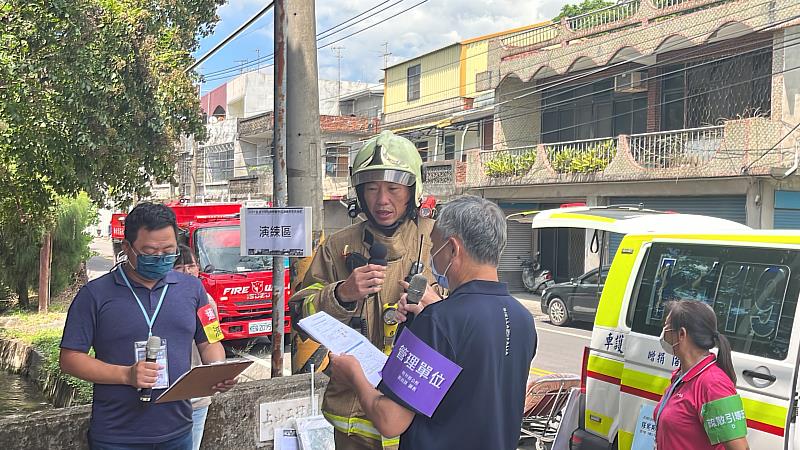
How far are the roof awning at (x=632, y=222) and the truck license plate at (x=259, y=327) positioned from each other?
18.8ft

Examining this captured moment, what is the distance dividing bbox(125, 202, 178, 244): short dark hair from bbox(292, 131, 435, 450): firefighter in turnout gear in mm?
709

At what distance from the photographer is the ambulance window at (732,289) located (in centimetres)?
369

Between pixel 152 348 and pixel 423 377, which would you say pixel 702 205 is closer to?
pixel 152 348

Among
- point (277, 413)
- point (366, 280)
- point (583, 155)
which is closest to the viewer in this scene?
point (366, 280)

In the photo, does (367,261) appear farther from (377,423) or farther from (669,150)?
(669,150)

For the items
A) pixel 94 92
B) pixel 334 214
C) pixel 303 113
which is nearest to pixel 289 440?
pixel 303 113

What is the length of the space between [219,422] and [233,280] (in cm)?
647

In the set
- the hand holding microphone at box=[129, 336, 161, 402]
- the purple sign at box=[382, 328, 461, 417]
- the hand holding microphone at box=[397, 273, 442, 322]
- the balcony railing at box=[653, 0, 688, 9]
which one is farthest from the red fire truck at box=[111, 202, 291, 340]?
the balcony railing at box=[653, 0, 688, 9]

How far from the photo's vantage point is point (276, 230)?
4750mm

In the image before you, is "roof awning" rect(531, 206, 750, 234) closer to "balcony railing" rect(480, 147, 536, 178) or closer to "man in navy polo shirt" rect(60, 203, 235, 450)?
"man in navy polo shirt" rect(60, 203, 235, 450)

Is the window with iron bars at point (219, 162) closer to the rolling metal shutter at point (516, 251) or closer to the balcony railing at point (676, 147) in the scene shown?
the rolling metal shutter at point (516, 251)

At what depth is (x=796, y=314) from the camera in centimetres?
360

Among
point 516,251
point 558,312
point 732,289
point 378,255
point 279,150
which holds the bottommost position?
point 558,312

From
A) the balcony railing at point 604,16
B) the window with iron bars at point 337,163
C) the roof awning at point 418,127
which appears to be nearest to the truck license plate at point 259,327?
the balcony railing at point 604,16
